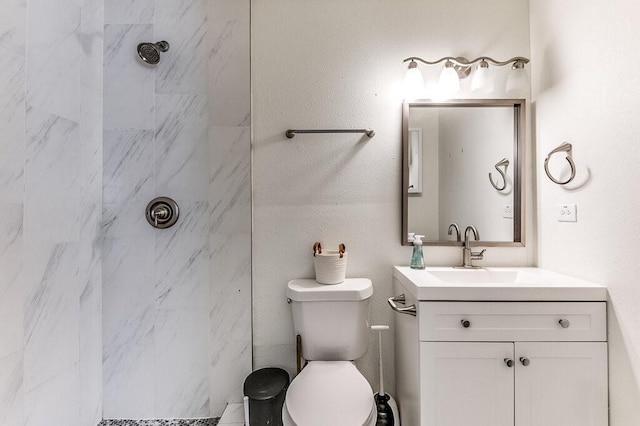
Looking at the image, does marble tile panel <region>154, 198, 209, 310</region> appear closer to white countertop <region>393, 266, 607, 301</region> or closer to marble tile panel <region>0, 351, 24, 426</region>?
marble tile panel <region>0, 351, 24, 426</region>

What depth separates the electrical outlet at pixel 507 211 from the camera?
1.60 meters

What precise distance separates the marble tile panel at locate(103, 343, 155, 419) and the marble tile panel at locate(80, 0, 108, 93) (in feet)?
4.68

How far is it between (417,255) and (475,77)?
3.19ft

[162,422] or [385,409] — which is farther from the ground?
[385,409]

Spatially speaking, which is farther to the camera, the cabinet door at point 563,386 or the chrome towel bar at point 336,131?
the chrome towel bar at point 336,131

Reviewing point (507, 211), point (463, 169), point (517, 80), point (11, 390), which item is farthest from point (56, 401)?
point (517, 80)

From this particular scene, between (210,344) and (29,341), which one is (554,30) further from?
(29,341)

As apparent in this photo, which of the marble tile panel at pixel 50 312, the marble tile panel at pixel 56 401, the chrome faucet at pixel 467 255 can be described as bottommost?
the marble tile panel at pixel 56 401

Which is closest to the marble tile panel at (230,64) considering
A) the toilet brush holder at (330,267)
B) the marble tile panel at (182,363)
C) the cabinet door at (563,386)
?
the toilet brush holder at (330,267)

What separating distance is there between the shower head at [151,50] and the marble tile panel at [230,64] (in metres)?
0.24

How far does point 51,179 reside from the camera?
4.34 ft

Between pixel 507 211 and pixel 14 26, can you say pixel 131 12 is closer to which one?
pixel 14 26

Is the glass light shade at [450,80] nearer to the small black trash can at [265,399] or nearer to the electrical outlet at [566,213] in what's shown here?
the electrical outlet at [566,213]

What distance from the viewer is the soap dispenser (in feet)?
5.00
